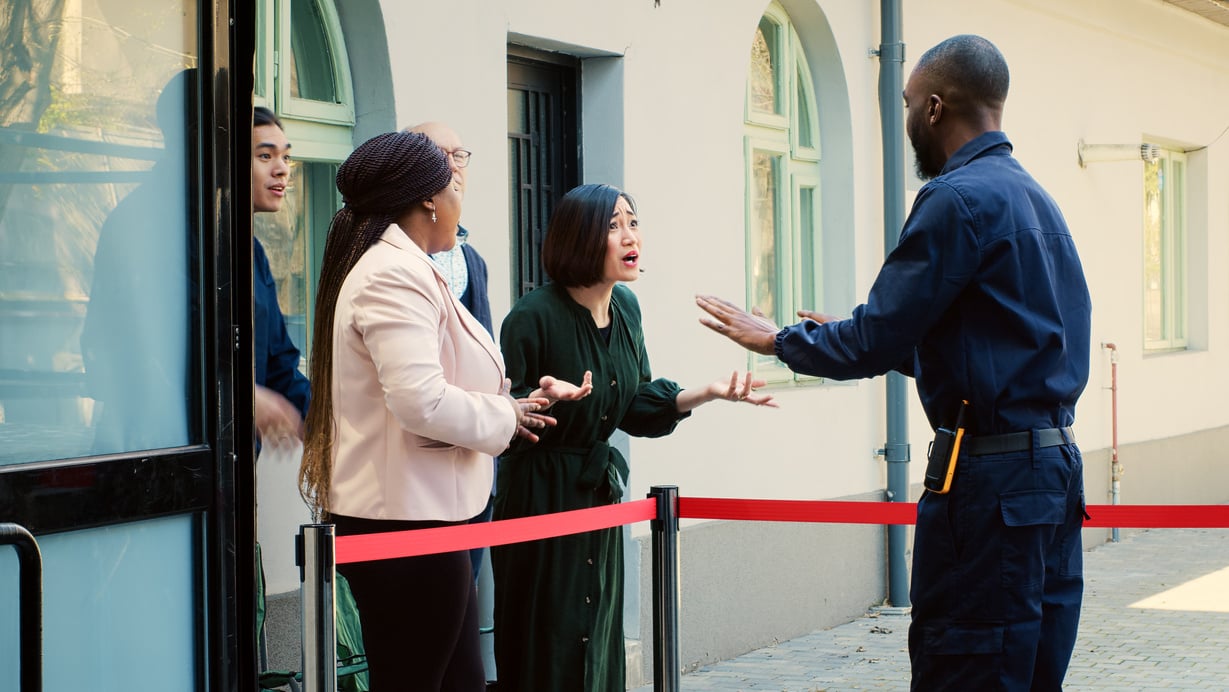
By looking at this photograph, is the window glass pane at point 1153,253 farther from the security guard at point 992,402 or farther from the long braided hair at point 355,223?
the long braided hair at point 355,223

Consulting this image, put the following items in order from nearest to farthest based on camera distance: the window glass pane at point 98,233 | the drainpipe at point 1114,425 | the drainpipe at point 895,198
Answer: the window glass pane at point 98,233 < the drainpipe at point 895,198 < the drainpipe at point 1114,425

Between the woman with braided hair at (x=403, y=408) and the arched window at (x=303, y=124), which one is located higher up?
the arched window at (x=303, y=124)

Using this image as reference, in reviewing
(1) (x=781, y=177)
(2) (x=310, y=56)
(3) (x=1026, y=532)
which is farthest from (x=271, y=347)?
(1) (x=781, y=177)

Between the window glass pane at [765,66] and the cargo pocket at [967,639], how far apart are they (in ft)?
18.2

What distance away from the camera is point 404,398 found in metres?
3.62

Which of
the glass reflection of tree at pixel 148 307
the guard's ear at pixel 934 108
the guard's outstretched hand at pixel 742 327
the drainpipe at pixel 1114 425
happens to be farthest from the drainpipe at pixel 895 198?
the glass reflection of tree at pixel 148 307

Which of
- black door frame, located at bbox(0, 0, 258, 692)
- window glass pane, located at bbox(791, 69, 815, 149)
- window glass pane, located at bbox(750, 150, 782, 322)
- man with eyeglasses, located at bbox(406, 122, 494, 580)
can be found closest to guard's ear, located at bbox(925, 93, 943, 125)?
black door frame, located at bbox(0, 0, 258, 692)

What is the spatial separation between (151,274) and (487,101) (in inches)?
115

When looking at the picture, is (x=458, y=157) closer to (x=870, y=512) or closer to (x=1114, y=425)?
(x=870, y=512)

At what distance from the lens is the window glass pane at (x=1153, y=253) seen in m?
14.1

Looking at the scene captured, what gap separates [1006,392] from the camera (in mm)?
3568

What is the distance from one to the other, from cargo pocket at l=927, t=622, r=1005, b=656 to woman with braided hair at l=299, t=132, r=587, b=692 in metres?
1.09

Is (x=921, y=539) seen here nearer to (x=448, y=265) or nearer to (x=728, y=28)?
(x=448, y=265)

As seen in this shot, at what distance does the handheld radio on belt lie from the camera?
359cm
